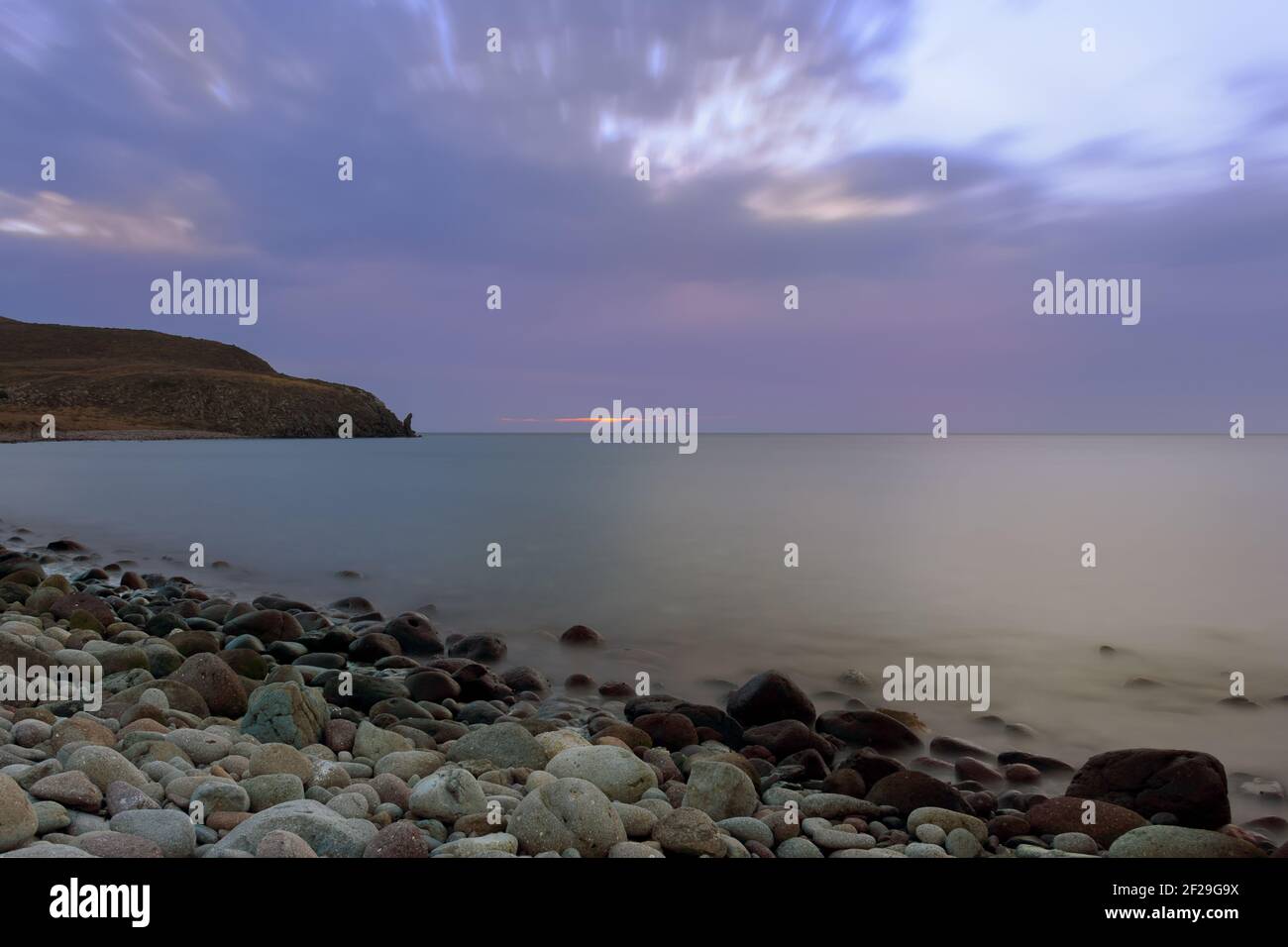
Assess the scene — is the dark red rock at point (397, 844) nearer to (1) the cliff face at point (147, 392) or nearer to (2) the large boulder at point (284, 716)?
(2) the large boulder at point (284, 716)

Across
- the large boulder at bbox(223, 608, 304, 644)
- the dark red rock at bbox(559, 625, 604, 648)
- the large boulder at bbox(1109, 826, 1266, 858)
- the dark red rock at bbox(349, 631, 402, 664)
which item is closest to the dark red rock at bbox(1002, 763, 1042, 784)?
the large boulder at bbox(1109, 826, 1266, 858)

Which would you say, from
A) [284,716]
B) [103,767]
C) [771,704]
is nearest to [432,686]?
[284,716]

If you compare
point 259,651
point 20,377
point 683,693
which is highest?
point 20,377

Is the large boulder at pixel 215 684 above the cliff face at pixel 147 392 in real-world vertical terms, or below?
below

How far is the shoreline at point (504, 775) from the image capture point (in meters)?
5.46

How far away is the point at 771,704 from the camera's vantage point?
33.9 ft

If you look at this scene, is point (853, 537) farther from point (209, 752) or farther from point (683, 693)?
point (209, 752)

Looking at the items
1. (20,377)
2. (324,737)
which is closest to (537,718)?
(324,737)

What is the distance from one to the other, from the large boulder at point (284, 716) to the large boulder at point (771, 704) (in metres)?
5.13

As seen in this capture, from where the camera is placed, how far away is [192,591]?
18375 millimetres

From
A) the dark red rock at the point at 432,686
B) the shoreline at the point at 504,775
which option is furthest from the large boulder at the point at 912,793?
the dark red rock at the point at 432,686

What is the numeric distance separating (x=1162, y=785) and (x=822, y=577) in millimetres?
15521
